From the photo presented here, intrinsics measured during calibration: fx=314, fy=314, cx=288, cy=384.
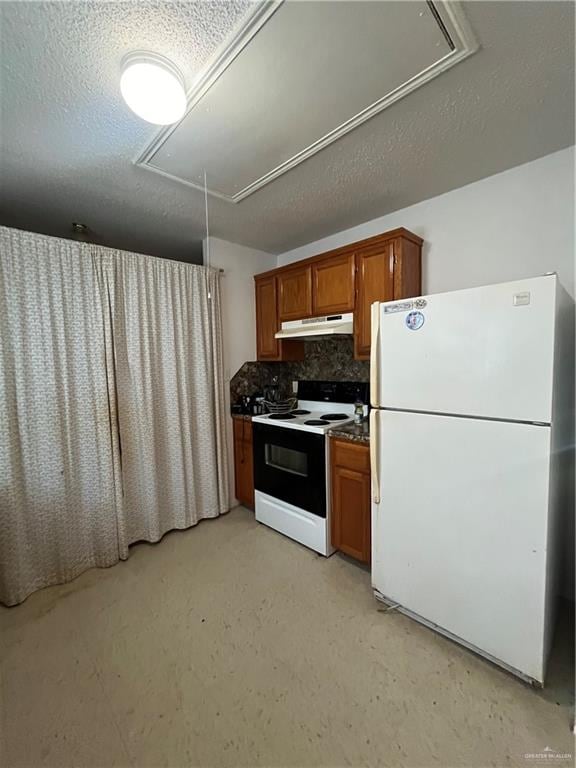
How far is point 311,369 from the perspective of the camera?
3.16 meters

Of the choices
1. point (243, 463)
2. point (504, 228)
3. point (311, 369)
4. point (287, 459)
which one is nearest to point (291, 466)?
point (287, 459)

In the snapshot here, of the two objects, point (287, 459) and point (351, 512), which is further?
point (287, 459)

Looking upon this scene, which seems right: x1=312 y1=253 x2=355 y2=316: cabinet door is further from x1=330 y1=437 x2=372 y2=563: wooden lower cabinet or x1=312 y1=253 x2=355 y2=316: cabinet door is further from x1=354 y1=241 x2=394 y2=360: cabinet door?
x1=330 y1=437 x2=372 y2=563: wooden lower cabinet

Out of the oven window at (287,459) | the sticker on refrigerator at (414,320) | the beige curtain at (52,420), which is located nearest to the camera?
the sticker on refrigerator at (414,320)

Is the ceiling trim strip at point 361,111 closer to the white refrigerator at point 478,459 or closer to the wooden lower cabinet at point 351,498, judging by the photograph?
the white refrigerator at point 478,459

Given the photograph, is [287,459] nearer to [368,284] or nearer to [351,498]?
[351,498]

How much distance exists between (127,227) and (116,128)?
124cm

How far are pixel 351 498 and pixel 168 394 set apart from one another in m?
1.61

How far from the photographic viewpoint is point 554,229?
5.90 ft

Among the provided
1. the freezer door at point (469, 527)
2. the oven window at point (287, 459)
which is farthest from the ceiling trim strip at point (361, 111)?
the oven window at point (287, 459)

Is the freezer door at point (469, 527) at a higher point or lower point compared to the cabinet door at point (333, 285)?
lower

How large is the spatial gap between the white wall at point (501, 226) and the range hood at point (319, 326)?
2.03 feet

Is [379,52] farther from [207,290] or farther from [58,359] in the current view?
[58,359]

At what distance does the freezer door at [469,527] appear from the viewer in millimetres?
1296
